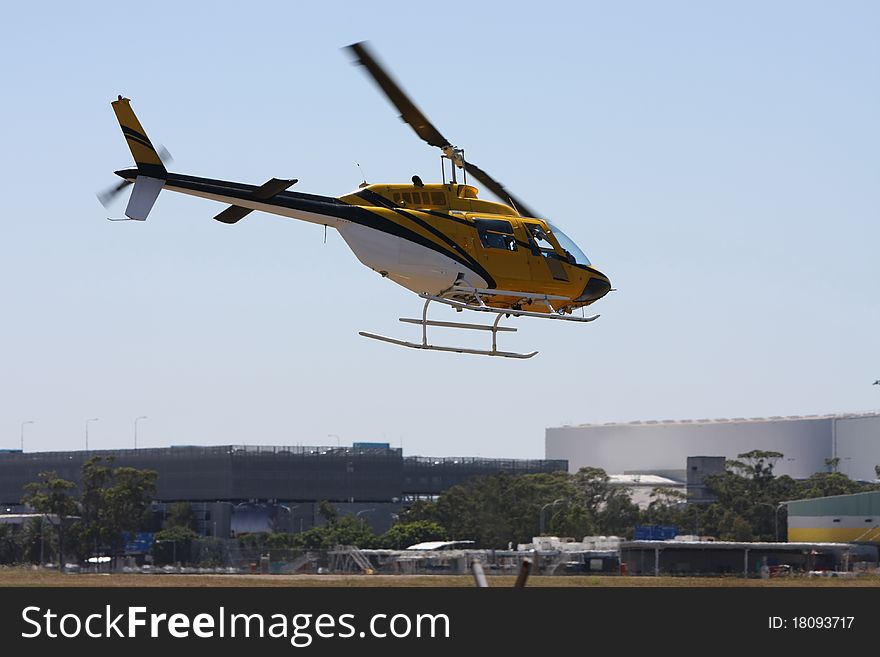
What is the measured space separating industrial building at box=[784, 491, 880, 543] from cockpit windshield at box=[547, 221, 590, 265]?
66133 millimetres

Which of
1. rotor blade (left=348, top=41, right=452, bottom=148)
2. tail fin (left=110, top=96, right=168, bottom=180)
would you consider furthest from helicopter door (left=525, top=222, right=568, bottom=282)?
tail fin (left=110, top=96, right=168, bottom=180)

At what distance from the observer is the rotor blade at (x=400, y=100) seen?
3438 centimetres

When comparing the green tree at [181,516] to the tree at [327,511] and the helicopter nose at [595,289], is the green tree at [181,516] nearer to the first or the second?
the tree at [327,511]

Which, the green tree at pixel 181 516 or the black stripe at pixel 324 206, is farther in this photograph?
the green tree at pixel 181 516

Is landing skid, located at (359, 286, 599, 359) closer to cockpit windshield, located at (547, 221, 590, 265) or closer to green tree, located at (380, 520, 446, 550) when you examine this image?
cockpit windshield, located at (547, 221, 590, 265)

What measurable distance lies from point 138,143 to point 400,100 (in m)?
7.01

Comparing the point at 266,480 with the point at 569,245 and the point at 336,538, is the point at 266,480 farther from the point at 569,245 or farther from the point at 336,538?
the point at 569,245

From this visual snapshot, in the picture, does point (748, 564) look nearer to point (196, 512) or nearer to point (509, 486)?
point (509, 486)

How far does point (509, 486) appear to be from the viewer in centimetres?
13762

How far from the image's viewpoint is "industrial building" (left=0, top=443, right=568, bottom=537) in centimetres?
16200

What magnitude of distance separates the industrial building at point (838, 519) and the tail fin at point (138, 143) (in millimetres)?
75485

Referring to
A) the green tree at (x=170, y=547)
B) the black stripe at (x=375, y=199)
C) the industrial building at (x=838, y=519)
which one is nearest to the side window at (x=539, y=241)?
the black stripe at (x=375, y=199)

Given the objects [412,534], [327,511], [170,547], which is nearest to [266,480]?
[327,511]
